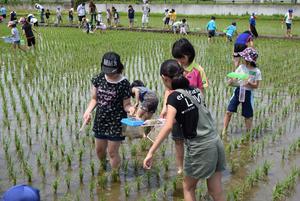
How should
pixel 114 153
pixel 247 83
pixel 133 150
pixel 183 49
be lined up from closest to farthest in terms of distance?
pixel 183 49
pixel 114 153
pixel 133 150
pixel 247 83

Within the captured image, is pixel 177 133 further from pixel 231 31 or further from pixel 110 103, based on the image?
pixel 231 31

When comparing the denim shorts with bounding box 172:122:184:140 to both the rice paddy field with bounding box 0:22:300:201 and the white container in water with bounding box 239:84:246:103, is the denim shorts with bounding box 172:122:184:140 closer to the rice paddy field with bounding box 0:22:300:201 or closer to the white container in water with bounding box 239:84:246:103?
the rice paddy field with bounding box 0:22:300:201

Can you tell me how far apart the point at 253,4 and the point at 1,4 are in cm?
2416

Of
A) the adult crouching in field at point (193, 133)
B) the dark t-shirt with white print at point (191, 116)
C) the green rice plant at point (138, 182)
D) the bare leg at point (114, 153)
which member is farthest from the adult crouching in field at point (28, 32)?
the dark t-shirt with white print at point (191, 116)

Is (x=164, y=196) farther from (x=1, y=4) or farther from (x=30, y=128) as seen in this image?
(x=1, y=4)

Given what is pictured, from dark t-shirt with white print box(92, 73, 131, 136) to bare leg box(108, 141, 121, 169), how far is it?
0.11 m

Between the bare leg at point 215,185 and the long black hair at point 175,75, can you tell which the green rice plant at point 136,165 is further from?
the long black hair at point 175,75

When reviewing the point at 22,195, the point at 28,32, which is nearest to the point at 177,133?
the point at 22,195

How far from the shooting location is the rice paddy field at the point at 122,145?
15.0ft

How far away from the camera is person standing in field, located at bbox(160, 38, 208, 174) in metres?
4.38

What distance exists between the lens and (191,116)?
3.45 m

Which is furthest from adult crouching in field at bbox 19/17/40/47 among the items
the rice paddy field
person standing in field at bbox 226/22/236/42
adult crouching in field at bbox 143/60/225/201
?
adult crouching in field at bbox 143/60/225/201

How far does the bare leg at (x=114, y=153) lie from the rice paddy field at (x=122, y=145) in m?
0.11

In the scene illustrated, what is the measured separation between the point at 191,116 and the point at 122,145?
102 inches
